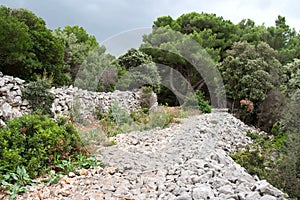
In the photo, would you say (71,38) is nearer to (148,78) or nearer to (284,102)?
(148,78)

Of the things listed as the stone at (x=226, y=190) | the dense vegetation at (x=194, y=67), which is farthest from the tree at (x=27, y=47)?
the stone at (x=226, y=190)

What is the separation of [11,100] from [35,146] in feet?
10.4

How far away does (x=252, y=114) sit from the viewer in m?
11.9

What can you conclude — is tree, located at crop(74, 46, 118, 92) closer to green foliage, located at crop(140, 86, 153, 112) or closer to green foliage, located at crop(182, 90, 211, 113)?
green foliage, located at crop(140, 86, 153, 112)

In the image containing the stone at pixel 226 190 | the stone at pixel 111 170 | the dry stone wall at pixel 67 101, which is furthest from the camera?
the dry stone wall at pixel 67 101

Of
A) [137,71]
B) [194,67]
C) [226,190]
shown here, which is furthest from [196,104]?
[226,190]

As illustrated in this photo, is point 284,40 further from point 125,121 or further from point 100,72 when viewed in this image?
point 125,121

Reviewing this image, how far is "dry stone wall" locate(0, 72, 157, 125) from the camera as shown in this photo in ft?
20.5

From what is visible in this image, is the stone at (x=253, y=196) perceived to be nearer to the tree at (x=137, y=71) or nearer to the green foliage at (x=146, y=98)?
the green foliage at (x=146, y=98)

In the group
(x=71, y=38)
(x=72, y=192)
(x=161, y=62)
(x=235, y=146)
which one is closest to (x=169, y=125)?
(x=235, y=146)

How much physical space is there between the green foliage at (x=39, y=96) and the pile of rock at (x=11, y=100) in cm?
13

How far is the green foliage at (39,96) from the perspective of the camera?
6662 millimetres

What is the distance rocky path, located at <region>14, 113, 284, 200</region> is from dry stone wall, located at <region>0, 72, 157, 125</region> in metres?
2.57

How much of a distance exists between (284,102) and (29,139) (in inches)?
381
